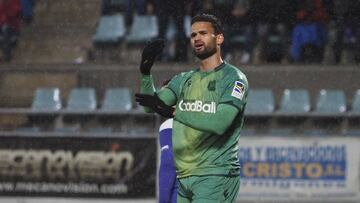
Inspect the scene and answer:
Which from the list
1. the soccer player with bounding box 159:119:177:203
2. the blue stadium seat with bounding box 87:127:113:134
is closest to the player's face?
the soccer player with bounding box 159:119:177:203

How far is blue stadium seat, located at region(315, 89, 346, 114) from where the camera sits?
1229cm

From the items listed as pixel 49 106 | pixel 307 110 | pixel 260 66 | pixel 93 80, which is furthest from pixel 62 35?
pixel 307 110

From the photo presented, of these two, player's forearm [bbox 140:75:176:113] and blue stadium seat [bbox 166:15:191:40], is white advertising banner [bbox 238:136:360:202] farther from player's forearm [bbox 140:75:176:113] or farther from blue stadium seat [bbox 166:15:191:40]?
player's forearm [bbox 140:75:176:113]

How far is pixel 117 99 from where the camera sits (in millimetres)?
12766

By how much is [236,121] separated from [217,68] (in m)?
0.34

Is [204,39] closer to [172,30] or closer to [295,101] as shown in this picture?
[295,101]

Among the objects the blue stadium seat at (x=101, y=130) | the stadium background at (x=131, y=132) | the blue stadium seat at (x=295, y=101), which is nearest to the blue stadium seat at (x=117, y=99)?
the stadium background at (x=131, y=132)

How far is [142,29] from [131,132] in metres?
3.79

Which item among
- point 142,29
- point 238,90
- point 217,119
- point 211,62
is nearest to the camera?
point 217,119

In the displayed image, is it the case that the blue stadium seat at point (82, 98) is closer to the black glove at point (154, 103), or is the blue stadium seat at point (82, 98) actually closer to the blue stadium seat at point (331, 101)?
the blue stadium seat at point (331, 101)

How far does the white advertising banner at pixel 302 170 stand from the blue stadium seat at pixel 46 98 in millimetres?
3384

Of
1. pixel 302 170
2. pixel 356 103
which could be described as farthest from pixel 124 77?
pixel 302 170

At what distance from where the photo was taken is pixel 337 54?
43.9ft

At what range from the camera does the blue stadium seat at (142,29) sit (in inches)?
570
